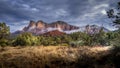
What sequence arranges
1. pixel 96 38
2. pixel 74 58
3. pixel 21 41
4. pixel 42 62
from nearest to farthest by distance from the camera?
pixel 42 62, pixel 74 58, pixel 96 38, pixel 21 41

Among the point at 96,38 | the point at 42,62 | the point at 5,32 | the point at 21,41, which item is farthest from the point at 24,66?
the point at 21,41

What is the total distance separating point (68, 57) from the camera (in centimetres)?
1440

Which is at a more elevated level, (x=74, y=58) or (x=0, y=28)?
(x=0, y=28)

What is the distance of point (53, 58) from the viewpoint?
47.2 ft

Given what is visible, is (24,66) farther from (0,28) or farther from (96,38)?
(0,28)

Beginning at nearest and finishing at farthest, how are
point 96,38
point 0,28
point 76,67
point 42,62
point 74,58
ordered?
point 76,67 < point 42,62 < point 74,58 < point 96,38 < point 0,28

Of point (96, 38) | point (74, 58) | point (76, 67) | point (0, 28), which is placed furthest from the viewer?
point (0, 28)

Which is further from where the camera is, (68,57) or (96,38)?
(96,38)

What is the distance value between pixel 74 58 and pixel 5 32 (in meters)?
55.0

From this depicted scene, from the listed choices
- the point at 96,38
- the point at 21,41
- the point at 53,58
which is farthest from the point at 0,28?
the point at 53,58

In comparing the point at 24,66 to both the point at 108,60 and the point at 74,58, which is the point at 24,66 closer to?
the point at 74,58

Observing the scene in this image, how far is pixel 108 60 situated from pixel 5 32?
57.0m

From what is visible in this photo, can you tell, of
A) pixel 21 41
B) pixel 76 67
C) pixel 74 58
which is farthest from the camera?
pixel 21 41

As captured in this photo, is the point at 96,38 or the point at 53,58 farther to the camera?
the point at 96,38
